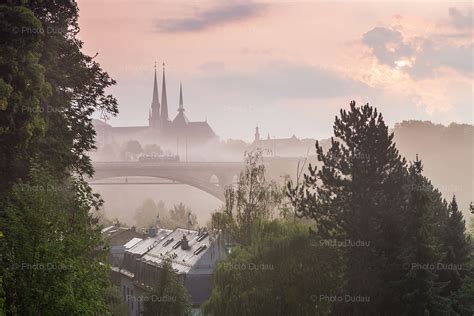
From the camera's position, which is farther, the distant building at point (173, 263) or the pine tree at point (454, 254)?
the distant building at point (173, 263)

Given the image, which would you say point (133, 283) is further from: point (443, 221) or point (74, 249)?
point (74, 249)

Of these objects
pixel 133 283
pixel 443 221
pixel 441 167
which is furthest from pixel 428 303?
pixel 441 167

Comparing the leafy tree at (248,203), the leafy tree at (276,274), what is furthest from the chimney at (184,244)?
A: the leafy tree at (276,274)

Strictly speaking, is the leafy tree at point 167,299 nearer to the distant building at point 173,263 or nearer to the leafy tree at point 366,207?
the distant building at point 173,263

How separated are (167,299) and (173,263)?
61.4ft

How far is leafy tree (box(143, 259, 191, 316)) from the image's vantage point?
4331cm

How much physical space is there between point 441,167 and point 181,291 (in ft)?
338

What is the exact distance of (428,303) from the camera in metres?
29.6

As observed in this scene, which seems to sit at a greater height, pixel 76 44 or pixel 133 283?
pixel 76 44

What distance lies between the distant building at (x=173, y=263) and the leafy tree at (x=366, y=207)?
14935 mm

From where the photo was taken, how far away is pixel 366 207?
3356 centimetres

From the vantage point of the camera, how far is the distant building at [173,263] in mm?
56344

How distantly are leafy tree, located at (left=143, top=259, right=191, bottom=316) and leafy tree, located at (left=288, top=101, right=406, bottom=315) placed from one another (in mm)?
10268

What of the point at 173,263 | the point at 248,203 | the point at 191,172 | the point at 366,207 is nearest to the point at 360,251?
the point at 366,207
